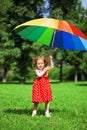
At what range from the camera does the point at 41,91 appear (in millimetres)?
12000

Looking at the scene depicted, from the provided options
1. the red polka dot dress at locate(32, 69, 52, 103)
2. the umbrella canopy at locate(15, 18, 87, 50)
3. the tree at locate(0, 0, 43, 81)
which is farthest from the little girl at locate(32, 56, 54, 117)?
the tree at locate(0, 0, 43, 81)

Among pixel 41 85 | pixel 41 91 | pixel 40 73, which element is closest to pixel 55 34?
pixel 40 73

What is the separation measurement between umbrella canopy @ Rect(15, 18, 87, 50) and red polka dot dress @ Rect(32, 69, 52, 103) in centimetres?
121

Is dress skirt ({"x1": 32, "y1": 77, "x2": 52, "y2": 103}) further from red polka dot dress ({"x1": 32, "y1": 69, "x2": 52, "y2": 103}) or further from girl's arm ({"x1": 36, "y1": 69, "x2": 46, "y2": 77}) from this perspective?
girl's arm ({"x1": 36, "y1": 69, "x2": 46, "y2": 77})

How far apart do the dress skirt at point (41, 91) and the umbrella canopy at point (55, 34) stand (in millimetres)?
1268

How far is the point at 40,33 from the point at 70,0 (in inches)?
1475

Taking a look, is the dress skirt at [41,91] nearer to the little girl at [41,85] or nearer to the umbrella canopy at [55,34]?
the little girl at [41,85]

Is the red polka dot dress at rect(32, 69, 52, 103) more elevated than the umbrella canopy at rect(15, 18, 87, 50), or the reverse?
the umbrella canopy at rect(15, 18, 87, 50)

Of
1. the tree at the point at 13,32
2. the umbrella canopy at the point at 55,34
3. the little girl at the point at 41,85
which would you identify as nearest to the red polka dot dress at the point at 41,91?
the little girl at the point at 41,85

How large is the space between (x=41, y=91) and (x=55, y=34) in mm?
1834

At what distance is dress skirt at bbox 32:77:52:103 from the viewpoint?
11969mm

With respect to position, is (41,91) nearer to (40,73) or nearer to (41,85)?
(41,85)

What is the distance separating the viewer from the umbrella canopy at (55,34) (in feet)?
40.1

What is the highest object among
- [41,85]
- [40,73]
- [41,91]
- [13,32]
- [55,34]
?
[13,32]
